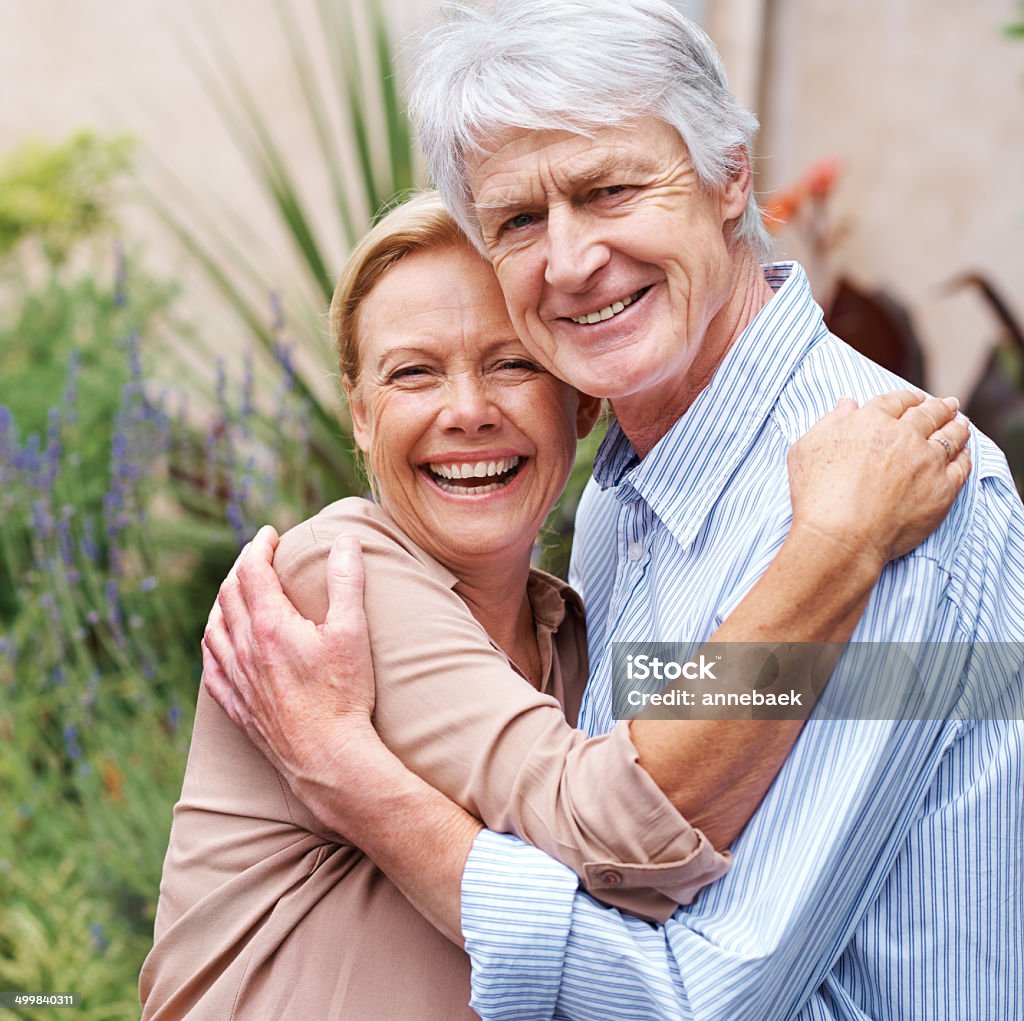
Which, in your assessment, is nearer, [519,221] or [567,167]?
[567,167]

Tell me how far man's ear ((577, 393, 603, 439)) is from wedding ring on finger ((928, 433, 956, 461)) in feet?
2.19

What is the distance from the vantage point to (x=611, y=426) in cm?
206

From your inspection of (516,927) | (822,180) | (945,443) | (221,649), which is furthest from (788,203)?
(516,927)

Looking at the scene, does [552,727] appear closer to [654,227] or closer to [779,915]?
[779,915]

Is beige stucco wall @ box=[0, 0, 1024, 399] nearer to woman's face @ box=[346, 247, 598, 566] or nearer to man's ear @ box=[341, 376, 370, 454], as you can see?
man's ear @ box=[341, 376, 370, 454]

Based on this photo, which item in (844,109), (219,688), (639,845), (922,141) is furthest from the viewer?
(844,109)

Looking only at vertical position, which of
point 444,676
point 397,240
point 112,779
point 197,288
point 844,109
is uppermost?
point 397,240

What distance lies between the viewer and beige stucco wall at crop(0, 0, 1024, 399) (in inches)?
211

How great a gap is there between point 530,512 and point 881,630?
2.04ft

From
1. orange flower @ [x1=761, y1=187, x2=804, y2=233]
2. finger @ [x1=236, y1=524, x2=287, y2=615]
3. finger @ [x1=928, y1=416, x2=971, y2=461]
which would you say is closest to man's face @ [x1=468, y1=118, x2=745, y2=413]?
finger @ [x1=928, y1=416, x2=971, y2=461]

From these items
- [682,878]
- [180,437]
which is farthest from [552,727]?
[180,437]

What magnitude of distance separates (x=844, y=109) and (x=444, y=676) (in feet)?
15.9

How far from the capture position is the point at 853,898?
1.49 metres

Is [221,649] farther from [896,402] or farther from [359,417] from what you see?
[896,402]
